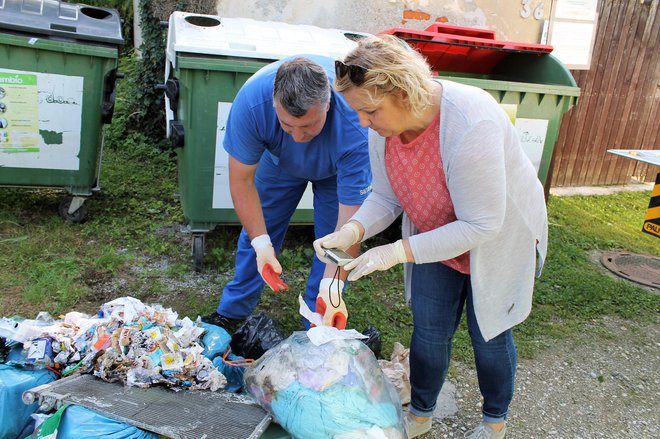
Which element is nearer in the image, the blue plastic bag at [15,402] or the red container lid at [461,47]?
the blue plastic bag at [15,402]

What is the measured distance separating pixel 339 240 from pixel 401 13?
13.5ft

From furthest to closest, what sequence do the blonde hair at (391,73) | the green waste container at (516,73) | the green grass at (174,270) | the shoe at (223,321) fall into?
1. the green waste container at (516,73)
2. the green grass at (174,270)
3. the shoe at (223,321)
4. the blonde hair at (391,73)

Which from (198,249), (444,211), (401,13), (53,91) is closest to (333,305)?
(444,211)

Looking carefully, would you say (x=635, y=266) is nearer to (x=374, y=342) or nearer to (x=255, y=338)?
(x=374, y=342)

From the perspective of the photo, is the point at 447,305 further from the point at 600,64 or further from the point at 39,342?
the point at 600,64

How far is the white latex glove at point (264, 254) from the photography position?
232 cm

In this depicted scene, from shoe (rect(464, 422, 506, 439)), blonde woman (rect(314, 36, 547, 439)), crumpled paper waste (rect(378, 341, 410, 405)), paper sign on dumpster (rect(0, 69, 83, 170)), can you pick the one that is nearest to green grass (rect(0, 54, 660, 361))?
crumpled paper waste (rect(378, 341, 410, 405))

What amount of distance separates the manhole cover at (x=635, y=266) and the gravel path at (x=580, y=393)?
902 millimetres

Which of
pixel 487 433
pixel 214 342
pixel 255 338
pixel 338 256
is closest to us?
pixel 338 256

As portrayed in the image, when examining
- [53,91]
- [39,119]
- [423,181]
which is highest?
[423,181]

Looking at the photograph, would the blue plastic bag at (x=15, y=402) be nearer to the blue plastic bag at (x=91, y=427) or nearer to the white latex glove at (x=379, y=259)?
the blue plastic bag at (x=91, y=427)

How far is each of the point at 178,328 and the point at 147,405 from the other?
517 millimetres

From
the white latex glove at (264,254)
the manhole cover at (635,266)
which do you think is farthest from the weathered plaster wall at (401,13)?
the white latex glove at (264,254)

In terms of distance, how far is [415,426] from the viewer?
7.62 feet
